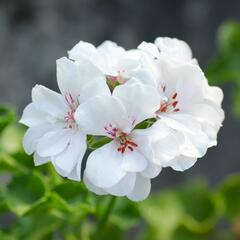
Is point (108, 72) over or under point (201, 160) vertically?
over

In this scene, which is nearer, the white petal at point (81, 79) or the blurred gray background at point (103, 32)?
the white petal at point (81, 79)

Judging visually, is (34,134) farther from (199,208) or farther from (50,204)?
(199,208)

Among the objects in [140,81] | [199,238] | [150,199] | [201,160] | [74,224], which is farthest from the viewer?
[201,160]

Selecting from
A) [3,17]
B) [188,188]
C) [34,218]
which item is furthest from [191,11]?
[34,218]

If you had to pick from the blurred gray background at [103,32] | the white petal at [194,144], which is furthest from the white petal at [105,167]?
the blurred gray background at [103,32]

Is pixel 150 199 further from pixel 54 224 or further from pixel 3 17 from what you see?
pixel 3 17

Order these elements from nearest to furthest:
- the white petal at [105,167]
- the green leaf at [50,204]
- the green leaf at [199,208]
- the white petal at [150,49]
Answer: the white petal at [105,167] < the white petal at [150,49] < the green leaf at [50,204] < the green leaf at [199,208]

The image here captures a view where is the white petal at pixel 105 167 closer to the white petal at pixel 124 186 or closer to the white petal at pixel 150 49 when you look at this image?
the white petal at pixel 124 186
